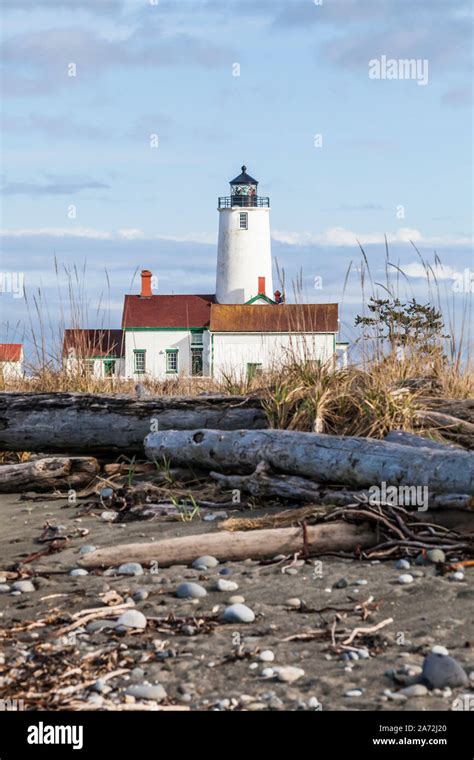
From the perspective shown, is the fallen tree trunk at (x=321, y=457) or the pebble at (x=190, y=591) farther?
the fallen tree trunk at (x=321, y=457)

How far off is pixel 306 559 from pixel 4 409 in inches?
159

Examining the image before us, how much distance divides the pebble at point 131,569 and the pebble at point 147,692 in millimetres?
1489

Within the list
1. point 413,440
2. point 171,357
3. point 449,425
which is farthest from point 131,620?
point 171,357

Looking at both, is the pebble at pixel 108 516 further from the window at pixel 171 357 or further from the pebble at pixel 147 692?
the window at pixel 171 357

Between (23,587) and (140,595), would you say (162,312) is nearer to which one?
(23,587)

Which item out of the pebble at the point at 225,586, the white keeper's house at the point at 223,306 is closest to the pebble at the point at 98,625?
the pebble at the point at 225,586

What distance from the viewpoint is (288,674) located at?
332 cm

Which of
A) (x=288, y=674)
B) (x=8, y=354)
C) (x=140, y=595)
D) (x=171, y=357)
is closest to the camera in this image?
(x=288, y=674)

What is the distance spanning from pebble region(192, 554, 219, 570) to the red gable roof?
3988 centimetres

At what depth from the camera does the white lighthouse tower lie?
46.1 m

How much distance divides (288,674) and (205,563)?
59.4 inches

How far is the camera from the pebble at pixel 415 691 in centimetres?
317

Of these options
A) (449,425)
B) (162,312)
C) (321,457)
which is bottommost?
(321,457)
